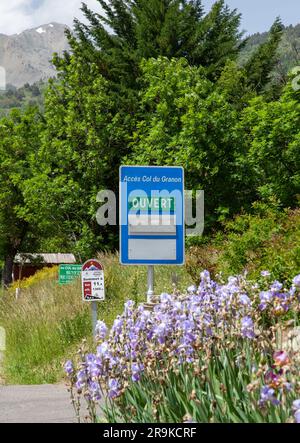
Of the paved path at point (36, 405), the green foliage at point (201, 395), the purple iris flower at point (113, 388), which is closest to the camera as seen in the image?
the green foliage at point (201, 395)

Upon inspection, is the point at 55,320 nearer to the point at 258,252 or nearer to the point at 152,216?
the point at 152,216

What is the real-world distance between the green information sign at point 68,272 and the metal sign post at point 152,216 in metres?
5.32

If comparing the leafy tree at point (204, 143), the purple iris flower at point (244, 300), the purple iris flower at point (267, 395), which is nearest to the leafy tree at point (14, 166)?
the leafy tree at point (204, 143)

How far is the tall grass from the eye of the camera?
11.3 meters

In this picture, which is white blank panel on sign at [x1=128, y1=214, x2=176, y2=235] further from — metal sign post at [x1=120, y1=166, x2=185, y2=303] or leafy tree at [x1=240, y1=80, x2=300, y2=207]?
leafy tree at [x1=240, y1=80, x2=300, y2=207]

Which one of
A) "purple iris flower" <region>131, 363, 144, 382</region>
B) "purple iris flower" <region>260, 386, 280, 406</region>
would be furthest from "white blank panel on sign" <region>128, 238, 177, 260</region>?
"purple iris flower" <region>260, 386, 280, 406</region>

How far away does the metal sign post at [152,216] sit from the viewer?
11.6 metres

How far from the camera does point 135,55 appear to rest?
33.4 metres

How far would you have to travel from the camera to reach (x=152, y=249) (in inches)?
464

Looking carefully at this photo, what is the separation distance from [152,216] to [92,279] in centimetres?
161

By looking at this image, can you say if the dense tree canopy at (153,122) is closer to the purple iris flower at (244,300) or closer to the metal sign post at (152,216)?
the metal sign post at (152,216)

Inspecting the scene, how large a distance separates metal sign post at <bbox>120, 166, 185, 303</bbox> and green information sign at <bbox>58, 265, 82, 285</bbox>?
5.32 m

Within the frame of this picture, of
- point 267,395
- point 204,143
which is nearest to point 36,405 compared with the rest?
point 267,395

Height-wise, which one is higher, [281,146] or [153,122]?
[153,122]
